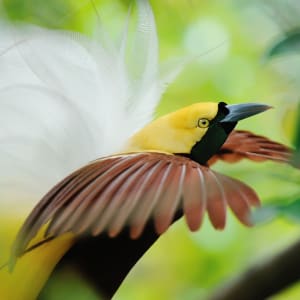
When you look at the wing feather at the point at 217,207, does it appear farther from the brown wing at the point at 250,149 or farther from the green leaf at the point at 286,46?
the green leaf at the point at 286,46

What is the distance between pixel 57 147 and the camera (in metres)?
0.65

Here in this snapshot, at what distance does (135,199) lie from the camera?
636 millimetres

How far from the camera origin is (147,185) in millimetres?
641

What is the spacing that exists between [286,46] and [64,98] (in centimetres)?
23

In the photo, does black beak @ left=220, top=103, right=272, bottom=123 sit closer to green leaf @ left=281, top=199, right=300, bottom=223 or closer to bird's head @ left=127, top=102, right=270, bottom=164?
bird's head @ left=127, top=102, right=270, bottom=164

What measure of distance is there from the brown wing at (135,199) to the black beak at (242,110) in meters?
0.06

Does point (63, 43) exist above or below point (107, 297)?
above

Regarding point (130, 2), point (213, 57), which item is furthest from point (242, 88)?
point (130, 2)

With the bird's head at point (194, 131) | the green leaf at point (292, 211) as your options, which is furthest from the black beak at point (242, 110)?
the green leaf at point (292, 211)

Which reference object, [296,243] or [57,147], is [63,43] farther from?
[296,243]

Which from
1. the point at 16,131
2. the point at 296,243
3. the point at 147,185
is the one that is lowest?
the point at 296,243

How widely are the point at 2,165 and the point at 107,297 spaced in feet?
0.56

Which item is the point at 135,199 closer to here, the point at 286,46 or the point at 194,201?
the point at 194,201

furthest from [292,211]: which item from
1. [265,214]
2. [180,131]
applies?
[180,131]
